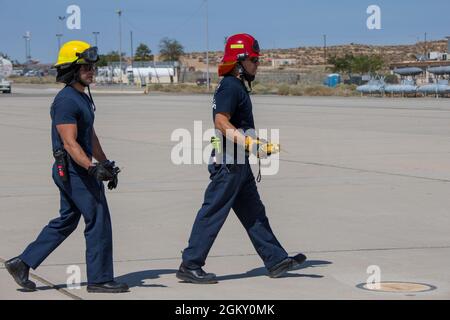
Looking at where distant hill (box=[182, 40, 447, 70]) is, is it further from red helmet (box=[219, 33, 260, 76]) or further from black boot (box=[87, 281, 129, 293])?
black boot (box=[87, 281, 129, 293])

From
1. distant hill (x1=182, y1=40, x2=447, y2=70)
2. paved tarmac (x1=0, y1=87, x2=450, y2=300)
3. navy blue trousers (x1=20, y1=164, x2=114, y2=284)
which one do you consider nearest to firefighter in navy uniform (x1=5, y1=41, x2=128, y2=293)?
navy blue trousers (x1=20, y1=164, x2=114, y2=284)

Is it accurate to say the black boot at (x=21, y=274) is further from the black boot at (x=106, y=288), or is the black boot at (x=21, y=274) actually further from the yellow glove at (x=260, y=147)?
the yellow glove at (x=260, y=147)

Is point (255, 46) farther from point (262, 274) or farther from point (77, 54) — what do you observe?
point (262, 274)

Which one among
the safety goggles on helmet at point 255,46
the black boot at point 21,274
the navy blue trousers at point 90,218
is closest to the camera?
the navy blue trousers at point 90,218

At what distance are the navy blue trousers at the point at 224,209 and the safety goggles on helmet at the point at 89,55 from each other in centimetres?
126

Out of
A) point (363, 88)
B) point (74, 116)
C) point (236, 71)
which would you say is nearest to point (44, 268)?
point (74, 116)

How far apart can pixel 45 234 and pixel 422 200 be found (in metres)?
5.99

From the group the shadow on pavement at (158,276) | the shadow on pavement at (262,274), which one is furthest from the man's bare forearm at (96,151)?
the shadow on pavement at (262,274)

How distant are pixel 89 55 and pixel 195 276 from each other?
6.05 feet

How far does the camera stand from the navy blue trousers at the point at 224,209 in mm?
8031

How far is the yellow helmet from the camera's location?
757cm

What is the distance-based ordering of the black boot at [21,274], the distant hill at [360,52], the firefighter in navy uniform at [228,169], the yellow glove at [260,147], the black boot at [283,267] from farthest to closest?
the distant hill at [360,52] → the black boot at [283,267] → the firefighter in navy uniform at [228,169] → the yellow glove at [260,147] → the black boot at [21,274]

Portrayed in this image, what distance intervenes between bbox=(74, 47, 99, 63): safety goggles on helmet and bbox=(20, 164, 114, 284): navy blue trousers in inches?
30.3
